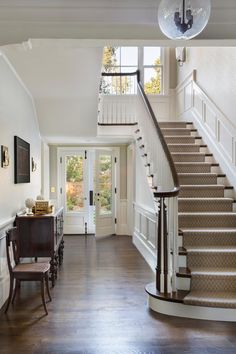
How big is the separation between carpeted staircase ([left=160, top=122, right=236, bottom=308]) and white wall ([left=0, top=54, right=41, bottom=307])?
80.8 inches

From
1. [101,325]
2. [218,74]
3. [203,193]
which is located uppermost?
[218,74]

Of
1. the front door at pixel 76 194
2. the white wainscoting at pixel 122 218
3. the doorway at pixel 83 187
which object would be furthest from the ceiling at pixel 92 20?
the white wainscoting at pixel 122 218

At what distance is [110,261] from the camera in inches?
224

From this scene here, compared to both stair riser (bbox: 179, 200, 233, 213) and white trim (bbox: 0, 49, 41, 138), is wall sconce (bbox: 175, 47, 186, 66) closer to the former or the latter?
white trim (bbox: 0, 49, 41, 138)

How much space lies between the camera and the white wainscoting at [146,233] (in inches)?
206

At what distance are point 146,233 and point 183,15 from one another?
4485 millimetres

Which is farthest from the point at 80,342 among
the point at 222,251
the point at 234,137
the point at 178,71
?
the point at 178,71

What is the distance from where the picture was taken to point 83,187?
8.46 meters

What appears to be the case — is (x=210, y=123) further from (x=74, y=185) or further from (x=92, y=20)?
(x=74, y=185)

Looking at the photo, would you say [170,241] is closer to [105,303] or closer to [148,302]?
[148,302]

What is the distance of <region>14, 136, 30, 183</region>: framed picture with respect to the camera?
4.37 meters

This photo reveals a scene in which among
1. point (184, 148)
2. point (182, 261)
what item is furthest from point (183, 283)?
point (184, 148)

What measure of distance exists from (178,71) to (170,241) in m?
5.46

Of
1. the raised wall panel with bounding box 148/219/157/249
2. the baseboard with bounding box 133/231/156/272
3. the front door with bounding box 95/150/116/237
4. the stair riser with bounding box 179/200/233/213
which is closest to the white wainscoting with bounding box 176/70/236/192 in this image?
the stair riser with bounding box 179/200/233/213
